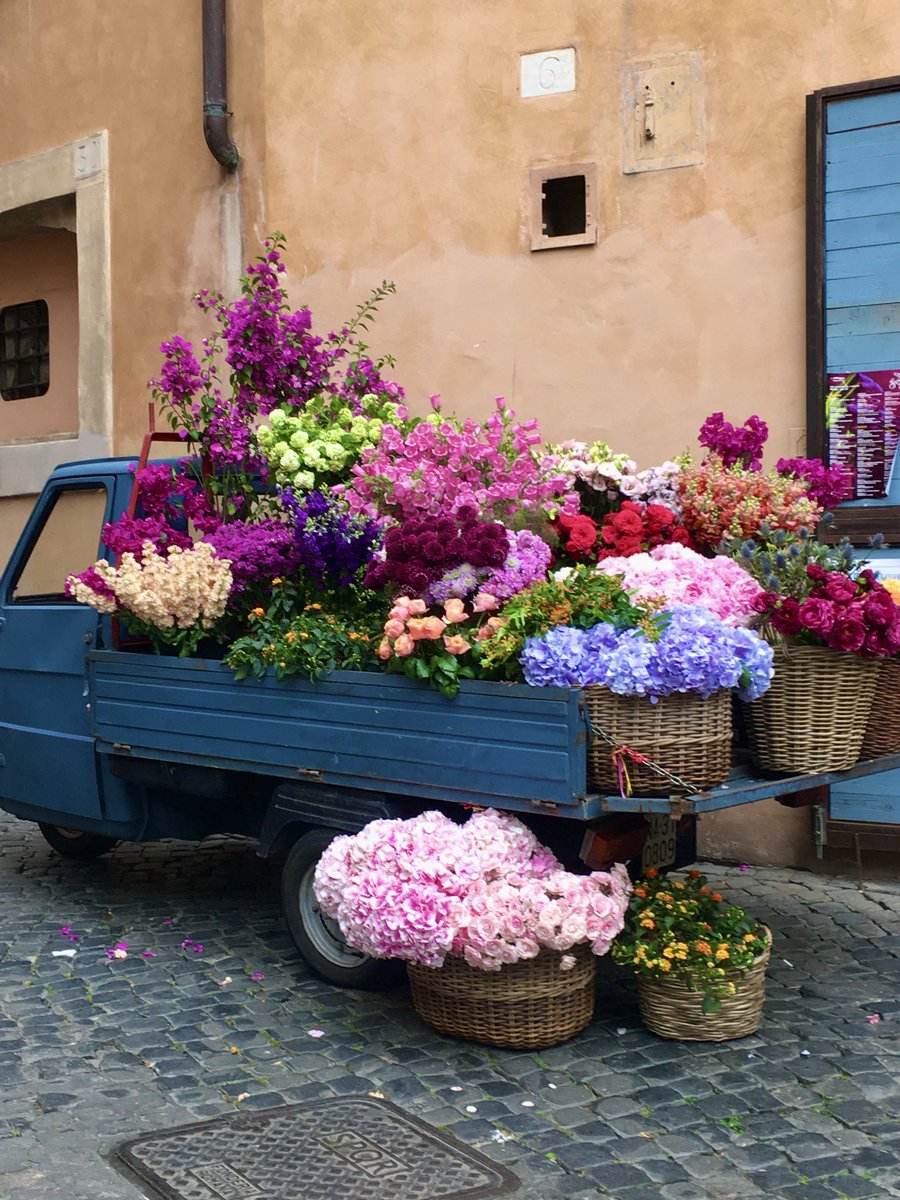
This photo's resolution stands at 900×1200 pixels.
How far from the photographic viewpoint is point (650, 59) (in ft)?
23.5

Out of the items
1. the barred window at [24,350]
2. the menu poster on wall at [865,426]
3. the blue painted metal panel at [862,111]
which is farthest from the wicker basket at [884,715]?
the barred window at [24,350]

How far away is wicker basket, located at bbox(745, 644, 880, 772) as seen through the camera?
14.2ft

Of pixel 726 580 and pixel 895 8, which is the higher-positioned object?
pixel 895 8

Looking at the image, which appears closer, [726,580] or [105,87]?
[726,580]

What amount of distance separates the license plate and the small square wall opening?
3767 millimetres

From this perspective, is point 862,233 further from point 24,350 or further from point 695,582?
point 24,350

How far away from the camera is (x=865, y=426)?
6547mm

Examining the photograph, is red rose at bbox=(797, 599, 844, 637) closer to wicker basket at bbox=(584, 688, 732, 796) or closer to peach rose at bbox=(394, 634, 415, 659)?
wicker basket at bbox=(584, 688, 732, 796)

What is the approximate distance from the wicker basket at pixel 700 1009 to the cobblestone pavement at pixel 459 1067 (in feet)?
0.18

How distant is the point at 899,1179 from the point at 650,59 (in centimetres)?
563

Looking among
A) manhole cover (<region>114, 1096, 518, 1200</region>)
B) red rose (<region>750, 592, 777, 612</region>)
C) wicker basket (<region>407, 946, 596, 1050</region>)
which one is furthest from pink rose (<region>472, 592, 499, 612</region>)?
manhole cover (<region>114, 1096, 518, 1200</region>)

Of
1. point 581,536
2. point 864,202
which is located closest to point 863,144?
point 864,202

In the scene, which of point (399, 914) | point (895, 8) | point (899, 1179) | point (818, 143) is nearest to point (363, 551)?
point (399, 914)

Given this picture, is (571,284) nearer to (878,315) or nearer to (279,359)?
(878,315)
